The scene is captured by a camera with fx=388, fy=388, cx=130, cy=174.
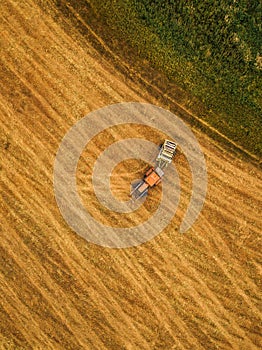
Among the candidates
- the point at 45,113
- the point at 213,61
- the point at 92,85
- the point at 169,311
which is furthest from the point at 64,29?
the point at 169,311

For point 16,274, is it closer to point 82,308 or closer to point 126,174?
point 82,308

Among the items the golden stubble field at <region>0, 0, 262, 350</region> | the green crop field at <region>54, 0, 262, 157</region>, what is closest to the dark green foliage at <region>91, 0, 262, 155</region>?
the green crop field at <region>54, 0, 262, 157</region>

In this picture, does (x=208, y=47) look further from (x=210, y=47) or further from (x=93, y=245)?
(x=93, y=245)

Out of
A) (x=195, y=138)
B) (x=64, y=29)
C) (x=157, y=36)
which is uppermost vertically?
(x=64, y=29)

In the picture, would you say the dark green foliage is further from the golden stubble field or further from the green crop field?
the golden stubble field

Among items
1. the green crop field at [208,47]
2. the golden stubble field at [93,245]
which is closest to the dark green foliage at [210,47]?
the green crop field at [208,47]
